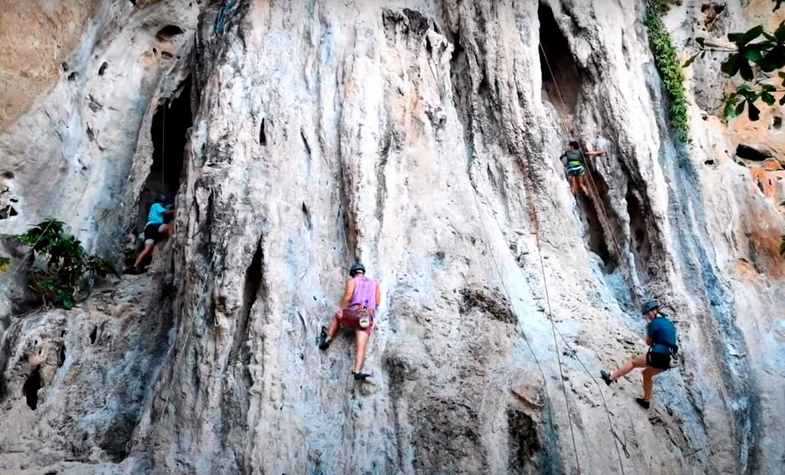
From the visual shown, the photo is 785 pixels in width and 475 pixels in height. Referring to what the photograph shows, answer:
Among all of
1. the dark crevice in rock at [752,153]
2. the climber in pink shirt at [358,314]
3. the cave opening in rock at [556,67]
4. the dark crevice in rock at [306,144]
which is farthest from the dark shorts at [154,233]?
the dark crevice in rock at [752,153]

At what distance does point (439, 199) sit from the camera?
1055 centimetres

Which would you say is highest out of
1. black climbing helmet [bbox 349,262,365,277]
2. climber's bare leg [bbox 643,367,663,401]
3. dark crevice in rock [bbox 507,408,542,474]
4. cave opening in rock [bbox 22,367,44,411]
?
black climbing helmet [bbox 349,262,365,277]

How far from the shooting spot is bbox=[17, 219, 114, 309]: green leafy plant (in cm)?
1078

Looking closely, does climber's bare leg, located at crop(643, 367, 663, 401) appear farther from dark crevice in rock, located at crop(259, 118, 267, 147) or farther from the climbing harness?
the climbing harness

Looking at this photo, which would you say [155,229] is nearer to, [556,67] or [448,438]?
[448,438]

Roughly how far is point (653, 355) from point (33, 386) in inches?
309

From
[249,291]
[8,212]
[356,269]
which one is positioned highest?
[8,212]

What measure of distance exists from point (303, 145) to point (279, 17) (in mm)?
2604

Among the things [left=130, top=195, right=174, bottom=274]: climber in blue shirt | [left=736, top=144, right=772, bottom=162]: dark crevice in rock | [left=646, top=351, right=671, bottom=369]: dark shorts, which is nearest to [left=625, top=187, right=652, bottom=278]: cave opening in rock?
[left=646, top=351, right=671, bottom=369]: dark shorts

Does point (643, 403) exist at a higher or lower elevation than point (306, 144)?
lower

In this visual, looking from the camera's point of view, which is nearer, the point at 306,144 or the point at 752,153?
the point at 306,144

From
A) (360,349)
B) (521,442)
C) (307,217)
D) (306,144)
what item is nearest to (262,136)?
(306,144)

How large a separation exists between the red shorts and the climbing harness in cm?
561

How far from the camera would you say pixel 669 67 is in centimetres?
1347
